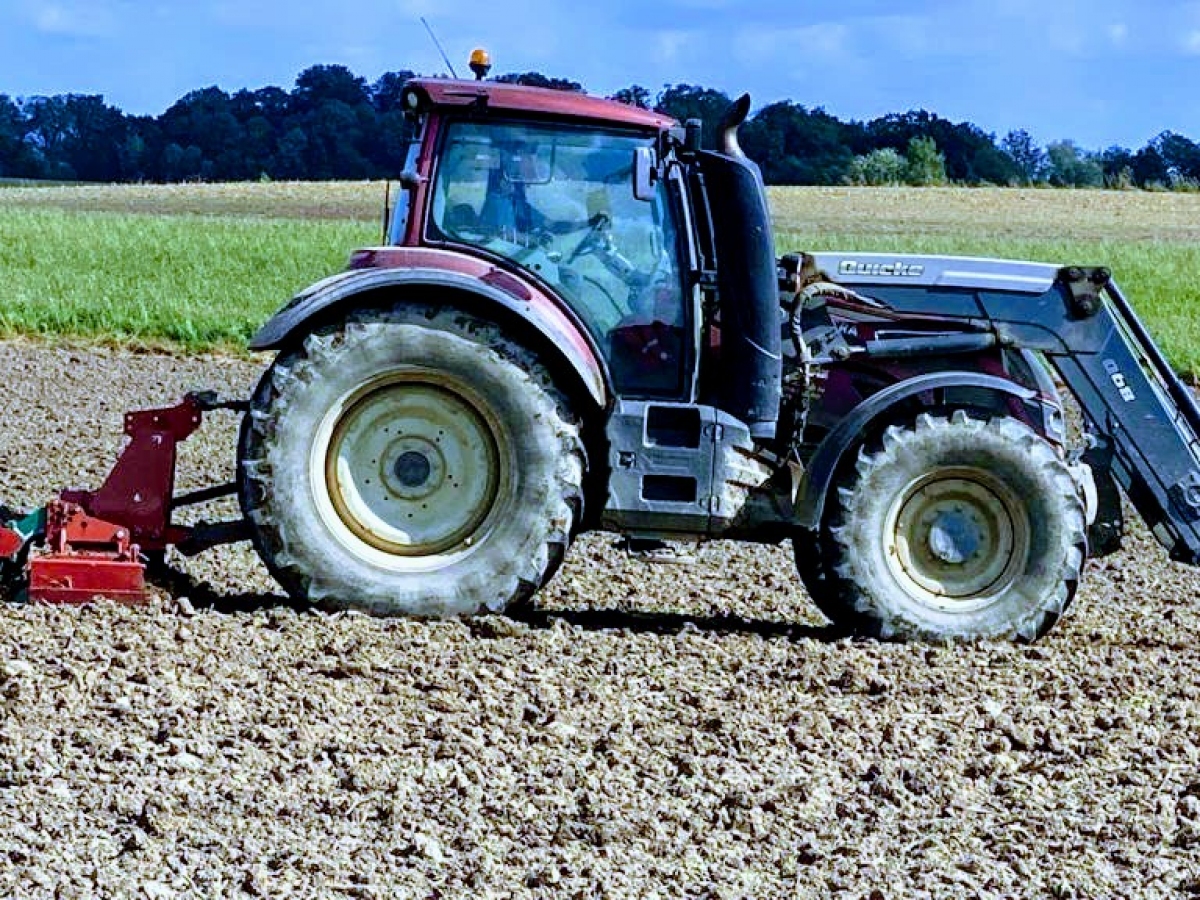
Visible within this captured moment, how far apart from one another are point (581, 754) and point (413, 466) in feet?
5.54

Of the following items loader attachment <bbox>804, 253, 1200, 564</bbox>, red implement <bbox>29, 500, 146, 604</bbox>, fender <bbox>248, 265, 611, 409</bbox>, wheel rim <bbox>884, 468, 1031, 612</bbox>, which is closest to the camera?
fender <bbox>248, 265, 611, 409</bbox>

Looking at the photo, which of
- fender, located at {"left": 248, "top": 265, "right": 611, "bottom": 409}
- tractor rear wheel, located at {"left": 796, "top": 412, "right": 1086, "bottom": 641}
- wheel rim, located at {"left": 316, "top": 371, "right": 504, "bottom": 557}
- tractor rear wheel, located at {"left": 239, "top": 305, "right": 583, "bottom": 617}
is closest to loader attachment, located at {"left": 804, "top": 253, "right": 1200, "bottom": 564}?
tractor rear wheel, located at {"left": 796, "top": 412, "right": 1086, "bottom": 641}

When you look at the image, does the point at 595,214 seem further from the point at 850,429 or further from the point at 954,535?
the point at 954,535

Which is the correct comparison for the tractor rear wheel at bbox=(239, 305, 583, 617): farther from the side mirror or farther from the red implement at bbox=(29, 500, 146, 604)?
the side mirror

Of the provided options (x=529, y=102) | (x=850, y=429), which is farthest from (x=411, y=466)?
(x=850, y=429)

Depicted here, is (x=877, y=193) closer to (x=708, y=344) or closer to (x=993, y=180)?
(x=993, y=180)

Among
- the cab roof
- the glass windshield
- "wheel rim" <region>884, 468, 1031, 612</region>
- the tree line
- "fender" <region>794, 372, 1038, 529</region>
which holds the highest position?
the tree line

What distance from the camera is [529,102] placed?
23.3 feet

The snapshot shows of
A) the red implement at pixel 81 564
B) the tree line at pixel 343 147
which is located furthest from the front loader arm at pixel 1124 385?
the tree line at pixel 343 147

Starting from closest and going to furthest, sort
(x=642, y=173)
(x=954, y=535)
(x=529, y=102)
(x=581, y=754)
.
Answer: (x=581, y=754) < (x=642, y=173) < (x=529, y=102) < (x=954, y=535)

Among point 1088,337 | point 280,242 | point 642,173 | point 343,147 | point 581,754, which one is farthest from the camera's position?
point 343,147

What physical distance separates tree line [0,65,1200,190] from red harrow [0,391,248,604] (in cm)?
3884

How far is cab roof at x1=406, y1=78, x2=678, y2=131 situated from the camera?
7.09 m

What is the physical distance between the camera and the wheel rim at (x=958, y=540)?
7359 mm
